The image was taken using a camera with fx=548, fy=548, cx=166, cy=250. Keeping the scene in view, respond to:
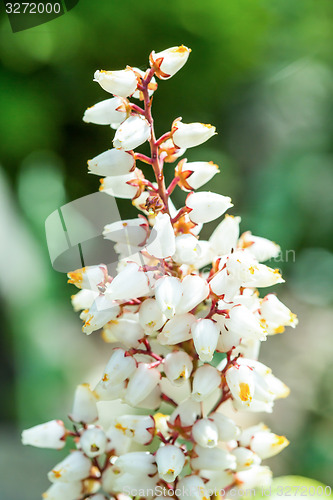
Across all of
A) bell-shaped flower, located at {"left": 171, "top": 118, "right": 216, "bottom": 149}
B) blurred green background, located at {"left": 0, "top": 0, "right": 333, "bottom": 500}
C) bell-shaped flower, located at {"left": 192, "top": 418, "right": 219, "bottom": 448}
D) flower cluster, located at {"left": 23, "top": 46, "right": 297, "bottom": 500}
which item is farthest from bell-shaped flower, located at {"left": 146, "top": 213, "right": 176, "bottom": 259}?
blurred green background, located at {"left": 0, "top": 0, "right": 333, "bottom": 500}

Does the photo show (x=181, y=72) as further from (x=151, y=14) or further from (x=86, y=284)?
(x=86, y=284)

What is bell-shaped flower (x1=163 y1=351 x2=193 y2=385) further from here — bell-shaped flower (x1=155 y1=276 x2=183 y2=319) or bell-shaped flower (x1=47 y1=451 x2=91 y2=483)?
bell-shaped flower (x1=47 y1=451 x2=91 y2=483)

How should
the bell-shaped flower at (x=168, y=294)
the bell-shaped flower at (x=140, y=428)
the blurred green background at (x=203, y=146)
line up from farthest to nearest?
1. the blurred green background at (x=203, y=146)
2. the bell-shaped flower at (x=140, y=428)
3. the bell-shaped flower at (x=168, y=294)

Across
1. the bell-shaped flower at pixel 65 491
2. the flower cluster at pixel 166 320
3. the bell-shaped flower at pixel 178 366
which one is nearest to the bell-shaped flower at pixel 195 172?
the flower cluster at pixel 166 320

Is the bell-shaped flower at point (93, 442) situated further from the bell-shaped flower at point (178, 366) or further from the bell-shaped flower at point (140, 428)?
the bell-shaped flower at point (178, 366)

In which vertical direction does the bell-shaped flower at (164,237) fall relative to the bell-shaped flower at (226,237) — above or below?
above

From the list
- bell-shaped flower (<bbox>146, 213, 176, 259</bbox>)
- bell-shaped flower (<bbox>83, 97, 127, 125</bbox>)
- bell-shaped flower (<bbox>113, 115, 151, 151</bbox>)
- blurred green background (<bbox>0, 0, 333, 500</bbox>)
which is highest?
bell-shaped flower (<bbox>83, 97, 127, 125</bbox>)
